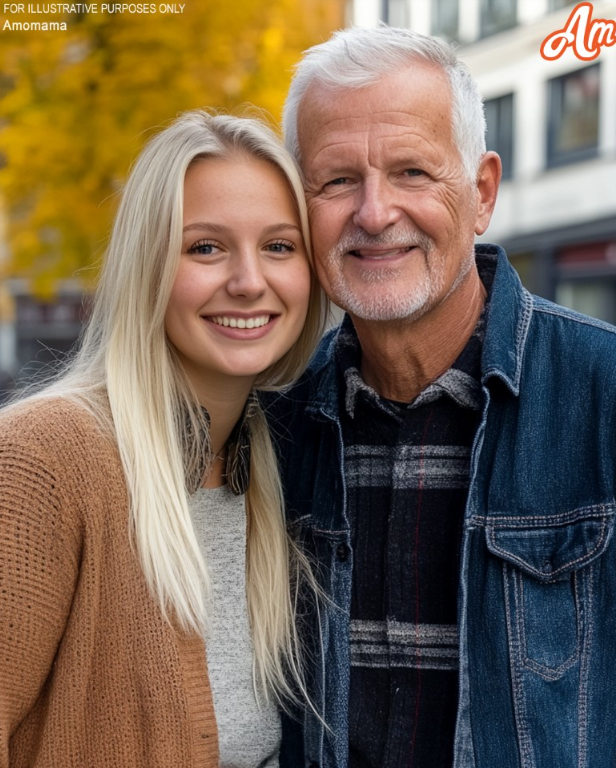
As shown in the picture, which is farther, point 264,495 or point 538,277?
point 538,277

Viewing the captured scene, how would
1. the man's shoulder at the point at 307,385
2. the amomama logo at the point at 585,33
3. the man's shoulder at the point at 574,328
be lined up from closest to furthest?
the man's shoulder at the point at 574,328 → the man's shoulder at the point at 307,385 → the amomama logo at the point at 585,33

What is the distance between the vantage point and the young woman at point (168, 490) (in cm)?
217

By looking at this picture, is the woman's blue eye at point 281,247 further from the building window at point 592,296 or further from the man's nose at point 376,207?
the building window at point 592,296

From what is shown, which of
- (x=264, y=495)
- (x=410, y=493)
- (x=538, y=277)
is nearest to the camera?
(x=410, y=493)

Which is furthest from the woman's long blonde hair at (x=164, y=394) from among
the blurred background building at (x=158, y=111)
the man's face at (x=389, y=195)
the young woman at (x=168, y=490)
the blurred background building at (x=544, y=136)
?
the blurred background building at (x=544, y=136)

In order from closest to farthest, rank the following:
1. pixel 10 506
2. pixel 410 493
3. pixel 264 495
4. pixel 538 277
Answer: pixel 10 506
pixel 410 493
pixel 264 495
pixel 538 277

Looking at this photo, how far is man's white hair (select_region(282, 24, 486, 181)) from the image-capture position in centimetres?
258

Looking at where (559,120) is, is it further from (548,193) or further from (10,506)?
(10,506)

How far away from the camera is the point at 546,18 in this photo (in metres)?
13.0

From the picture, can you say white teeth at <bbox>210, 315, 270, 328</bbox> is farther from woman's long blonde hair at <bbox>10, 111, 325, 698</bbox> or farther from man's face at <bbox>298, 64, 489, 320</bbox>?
man's face at <bbox>298, 64, 489, 320</bbox>

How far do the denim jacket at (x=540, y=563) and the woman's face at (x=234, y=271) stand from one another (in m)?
0.54

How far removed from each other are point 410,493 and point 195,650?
0.64 metres

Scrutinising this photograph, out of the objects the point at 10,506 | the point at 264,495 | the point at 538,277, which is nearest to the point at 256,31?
the point at 538,277

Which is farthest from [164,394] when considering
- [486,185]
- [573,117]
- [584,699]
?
[573,117]
